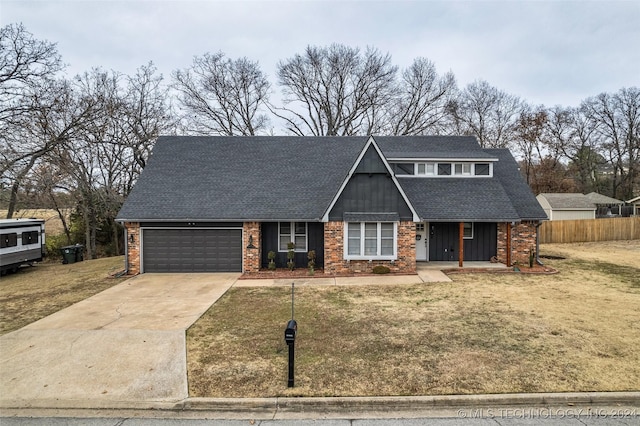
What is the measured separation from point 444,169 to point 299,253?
8.08 m

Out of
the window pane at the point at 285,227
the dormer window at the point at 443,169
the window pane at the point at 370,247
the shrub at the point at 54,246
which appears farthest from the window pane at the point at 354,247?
the shrub at the point at 54,246

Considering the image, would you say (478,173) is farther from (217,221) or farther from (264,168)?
(217,221)

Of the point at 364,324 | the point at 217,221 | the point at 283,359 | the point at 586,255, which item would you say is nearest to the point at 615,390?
the point at 364,324

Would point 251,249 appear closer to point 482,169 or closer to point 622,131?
point 482,169

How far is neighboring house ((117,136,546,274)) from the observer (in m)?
14.1

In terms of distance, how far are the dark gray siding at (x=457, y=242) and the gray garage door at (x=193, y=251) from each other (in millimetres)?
8726

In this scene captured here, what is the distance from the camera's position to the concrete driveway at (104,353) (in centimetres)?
553

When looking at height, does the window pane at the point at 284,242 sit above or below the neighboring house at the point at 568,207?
below

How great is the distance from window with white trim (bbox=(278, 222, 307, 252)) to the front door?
5204 millimetres

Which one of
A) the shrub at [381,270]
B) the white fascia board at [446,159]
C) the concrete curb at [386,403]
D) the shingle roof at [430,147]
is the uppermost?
the shingle roof at [430,147]

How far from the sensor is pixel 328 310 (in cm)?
950

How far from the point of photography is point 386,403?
201 inches

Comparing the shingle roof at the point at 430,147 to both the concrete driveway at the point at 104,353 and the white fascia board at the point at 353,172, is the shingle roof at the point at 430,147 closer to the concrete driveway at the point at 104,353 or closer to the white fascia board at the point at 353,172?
the white fascia board at the point at 353,172

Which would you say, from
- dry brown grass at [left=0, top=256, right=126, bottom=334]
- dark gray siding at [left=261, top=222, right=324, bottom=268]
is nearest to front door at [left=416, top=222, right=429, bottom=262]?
dark gray siding at [left=261, top=222, right=324, bottom=268]
